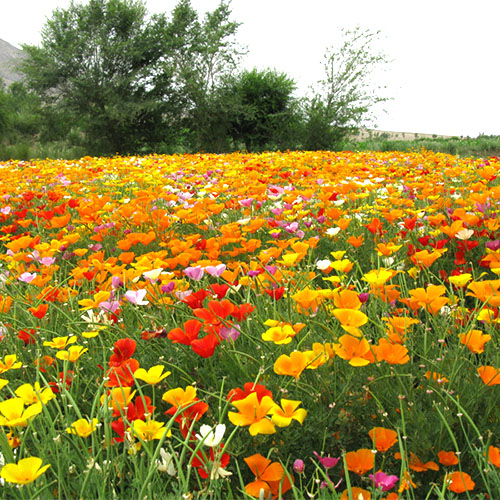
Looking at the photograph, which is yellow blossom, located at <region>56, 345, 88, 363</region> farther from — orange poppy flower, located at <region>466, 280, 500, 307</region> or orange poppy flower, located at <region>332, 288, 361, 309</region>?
orange poppy flower, located at <region>466, 280, 500, 307</region>

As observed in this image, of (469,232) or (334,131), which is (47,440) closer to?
(469,232)

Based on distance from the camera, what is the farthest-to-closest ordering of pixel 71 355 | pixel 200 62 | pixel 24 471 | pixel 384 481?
1. pixel 200 62
2. pixel 71 355
3. pixel 384 481
4. pixel 24 471

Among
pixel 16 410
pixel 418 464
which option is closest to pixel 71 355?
pixel 16 410

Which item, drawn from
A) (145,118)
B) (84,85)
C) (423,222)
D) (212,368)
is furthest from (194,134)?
(212,368)

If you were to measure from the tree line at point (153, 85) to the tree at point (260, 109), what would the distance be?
5 centimetres

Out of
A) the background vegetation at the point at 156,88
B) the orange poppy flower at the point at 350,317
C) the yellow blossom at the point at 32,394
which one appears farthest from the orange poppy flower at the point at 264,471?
the background vegetation at the point at 156,88

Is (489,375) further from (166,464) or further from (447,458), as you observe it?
(166,464)

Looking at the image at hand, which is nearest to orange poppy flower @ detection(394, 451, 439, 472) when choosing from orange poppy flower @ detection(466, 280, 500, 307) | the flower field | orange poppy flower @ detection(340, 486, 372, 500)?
the flower field

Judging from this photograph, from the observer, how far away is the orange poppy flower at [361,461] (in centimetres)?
106

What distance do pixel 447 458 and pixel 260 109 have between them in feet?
69.1

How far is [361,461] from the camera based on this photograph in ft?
3.50

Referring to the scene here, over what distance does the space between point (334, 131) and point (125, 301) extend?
737 inches

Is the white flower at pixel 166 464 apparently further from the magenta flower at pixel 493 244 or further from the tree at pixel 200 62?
the tree at pixel 200 62

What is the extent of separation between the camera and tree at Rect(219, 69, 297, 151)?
20359 millimetres
